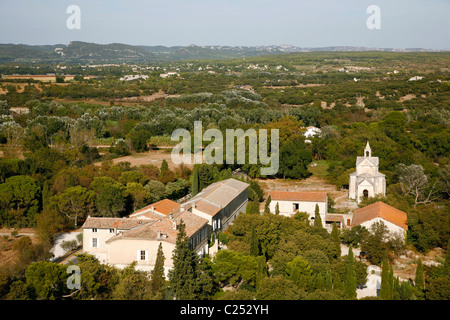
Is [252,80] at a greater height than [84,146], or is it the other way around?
[252,80]

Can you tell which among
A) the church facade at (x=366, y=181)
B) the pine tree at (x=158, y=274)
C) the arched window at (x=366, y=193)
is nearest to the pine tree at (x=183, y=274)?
the pine tree at (x=158, y=274)

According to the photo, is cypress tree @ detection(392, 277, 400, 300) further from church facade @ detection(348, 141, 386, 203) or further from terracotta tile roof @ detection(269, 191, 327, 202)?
church facade @ detection(348, 141, 386, 203)

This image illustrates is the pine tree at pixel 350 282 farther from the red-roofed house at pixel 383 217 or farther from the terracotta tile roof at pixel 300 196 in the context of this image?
the terracotta tile roof at pixel 300 196

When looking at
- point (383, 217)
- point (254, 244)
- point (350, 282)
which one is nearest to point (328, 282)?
point (350, 282)

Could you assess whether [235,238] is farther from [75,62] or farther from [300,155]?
[75,62]

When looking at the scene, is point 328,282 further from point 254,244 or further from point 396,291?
point 254,244

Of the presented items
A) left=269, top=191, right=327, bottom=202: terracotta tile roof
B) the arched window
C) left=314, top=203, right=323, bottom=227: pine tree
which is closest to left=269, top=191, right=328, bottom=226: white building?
left=269, top=191, right=327, bottom=202: terracotta tile roof
